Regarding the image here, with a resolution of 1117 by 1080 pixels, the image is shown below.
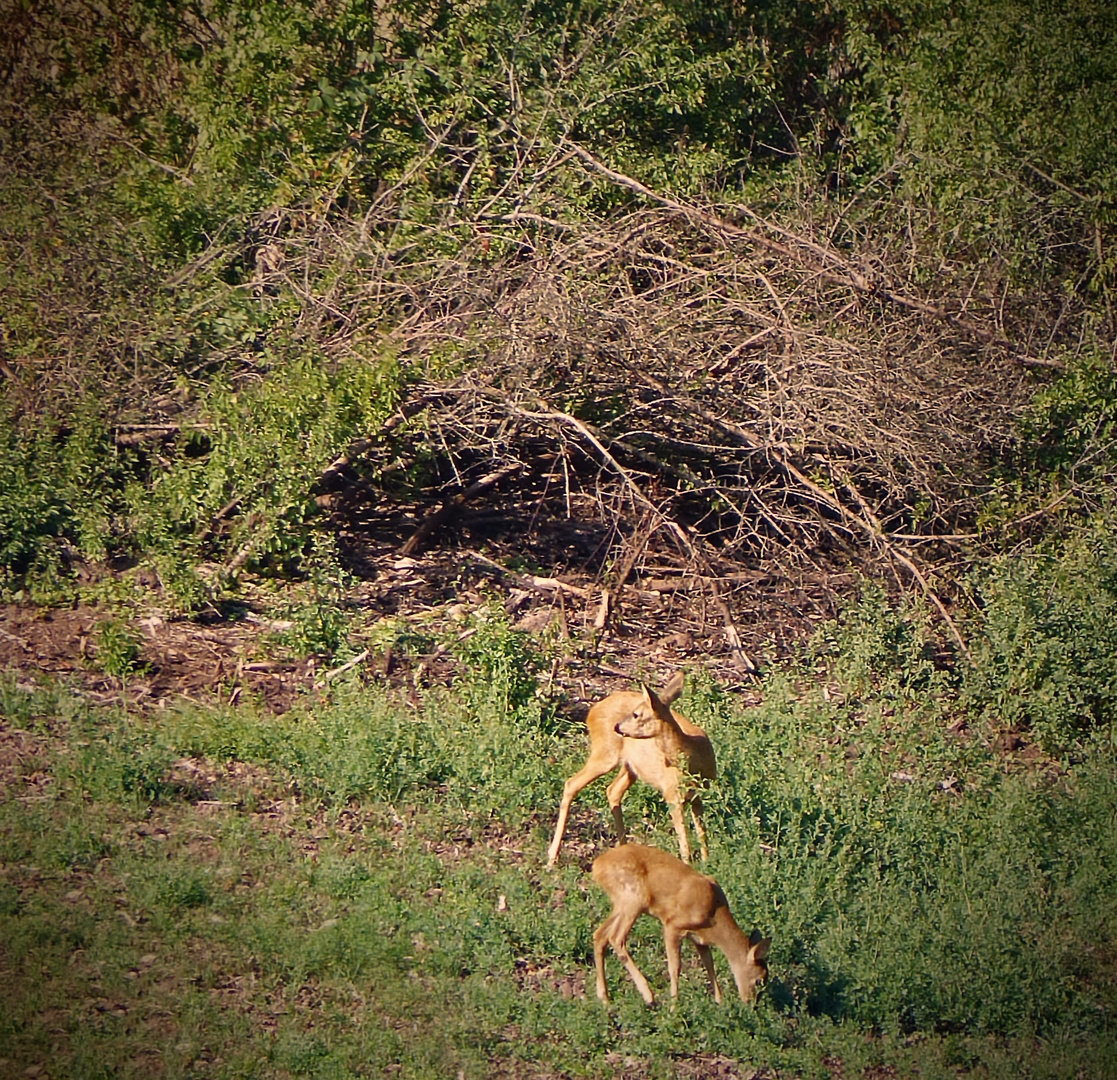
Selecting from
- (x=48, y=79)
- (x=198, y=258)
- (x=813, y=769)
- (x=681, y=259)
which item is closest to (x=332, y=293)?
(x=198, y=258)

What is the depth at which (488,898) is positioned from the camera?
643 cm

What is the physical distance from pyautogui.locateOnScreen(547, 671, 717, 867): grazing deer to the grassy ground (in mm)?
279

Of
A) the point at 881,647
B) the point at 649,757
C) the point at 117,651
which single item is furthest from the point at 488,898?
the point at 881,647

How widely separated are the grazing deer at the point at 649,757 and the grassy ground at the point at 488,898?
28 centimetres

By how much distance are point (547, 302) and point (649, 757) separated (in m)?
3.66

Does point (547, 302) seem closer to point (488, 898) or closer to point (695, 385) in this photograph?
point (695, 385)

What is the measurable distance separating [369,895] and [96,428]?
4255 millimetres

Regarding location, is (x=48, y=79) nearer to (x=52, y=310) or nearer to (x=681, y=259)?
(x=52, y=310)

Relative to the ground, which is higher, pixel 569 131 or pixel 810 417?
pixel 569 131

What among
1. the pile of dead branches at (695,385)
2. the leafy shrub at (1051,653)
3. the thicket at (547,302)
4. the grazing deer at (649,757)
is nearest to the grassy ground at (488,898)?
the grazing deer at (649,757)

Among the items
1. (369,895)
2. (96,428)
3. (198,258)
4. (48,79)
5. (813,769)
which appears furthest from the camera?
(48,79)

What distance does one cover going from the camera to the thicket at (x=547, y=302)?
30.1ft

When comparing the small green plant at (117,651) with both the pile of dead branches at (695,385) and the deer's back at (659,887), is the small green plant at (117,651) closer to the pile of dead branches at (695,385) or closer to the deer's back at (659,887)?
the pile of dead branches at (695,385)

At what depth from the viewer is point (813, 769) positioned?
7.56m
